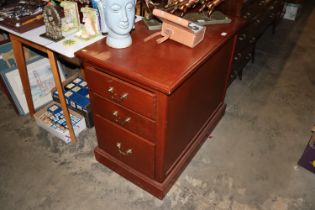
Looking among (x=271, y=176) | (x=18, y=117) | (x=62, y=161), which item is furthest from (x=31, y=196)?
(x=271, y=176)

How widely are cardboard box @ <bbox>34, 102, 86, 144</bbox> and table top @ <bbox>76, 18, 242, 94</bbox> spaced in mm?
699

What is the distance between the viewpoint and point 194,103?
1360 millimetres

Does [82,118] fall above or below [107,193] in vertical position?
above

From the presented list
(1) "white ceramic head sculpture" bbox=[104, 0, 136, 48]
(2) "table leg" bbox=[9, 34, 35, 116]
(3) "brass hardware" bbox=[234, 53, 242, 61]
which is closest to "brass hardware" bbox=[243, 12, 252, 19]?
(3) "brass hardware" bbox=[234, 53, 242, 61]

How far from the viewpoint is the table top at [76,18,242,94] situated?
1011 mm

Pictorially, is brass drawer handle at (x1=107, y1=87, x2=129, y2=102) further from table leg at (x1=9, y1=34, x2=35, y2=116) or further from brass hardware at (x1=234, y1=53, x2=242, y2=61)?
brass hardware at (x1=234, y1=53, x2=242, y2=61)

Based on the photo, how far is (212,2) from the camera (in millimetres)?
1399

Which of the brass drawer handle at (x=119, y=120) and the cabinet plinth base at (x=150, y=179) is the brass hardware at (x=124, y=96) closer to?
the brass drawer handle at (x=119, y=120)

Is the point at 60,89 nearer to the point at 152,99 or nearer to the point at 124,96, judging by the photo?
the point at 124,96

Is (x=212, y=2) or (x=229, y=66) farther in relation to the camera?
(x=229, y=66)

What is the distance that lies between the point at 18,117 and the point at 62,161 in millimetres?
557

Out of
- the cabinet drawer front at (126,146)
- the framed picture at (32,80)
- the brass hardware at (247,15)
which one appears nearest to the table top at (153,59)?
the cabinet drawer front at (126,146)

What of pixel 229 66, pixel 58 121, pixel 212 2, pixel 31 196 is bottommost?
pixel 31 196

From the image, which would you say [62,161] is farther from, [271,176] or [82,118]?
[271,176]
